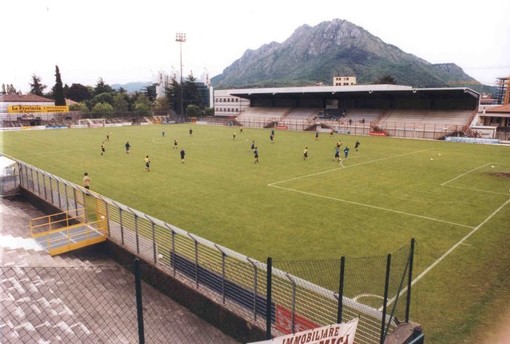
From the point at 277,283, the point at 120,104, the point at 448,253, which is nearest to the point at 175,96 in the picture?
the point at 120,104

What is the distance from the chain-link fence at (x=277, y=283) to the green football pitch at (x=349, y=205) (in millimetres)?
1171

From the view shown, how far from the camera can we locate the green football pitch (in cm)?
1232

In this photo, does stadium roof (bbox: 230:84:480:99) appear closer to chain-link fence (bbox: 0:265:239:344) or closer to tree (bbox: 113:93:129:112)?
tree (bbox: 113:93:129:112)

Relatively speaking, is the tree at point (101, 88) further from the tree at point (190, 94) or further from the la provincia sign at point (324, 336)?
the la provincia sign at point (324, 336)

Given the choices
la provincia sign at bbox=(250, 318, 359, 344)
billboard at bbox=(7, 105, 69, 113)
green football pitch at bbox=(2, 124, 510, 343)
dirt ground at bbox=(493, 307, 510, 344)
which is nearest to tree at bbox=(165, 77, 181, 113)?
billboard at bbox=(7, 105, 69, 113)

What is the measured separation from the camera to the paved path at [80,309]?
9.45m

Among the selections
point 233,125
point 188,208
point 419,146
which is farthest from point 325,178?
point 233,125

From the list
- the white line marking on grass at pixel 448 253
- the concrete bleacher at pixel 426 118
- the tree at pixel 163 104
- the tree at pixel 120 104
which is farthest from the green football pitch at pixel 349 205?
the tree at pixel 163 104

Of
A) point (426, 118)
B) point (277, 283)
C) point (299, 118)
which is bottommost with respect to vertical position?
point (277, 283)

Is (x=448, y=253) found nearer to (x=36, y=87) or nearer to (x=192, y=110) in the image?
(x=192, y=110)

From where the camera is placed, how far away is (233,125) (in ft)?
289

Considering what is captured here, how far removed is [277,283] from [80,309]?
19.3ft

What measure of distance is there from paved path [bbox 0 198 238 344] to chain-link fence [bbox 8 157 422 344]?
890mm

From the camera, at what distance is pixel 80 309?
423 inches
